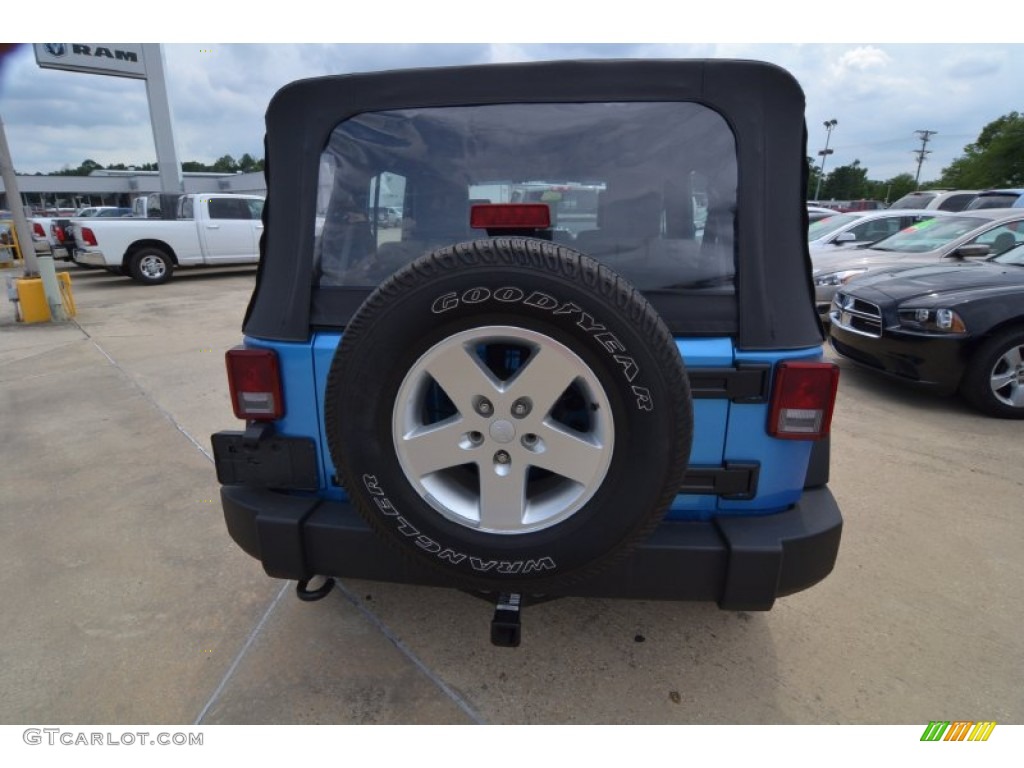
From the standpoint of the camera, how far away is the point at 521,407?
5.10 ft

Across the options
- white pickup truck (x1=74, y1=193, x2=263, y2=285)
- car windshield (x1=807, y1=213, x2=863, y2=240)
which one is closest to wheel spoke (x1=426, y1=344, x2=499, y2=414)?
car windshield (x1=807, y1=213, x2=863, y2=240)

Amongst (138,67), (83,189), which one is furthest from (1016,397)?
(83,189)

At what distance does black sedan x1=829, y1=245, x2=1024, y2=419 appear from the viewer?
14.0 feet

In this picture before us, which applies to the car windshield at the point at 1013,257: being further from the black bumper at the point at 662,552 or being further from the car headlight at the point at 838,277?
the black bumper at the point at 662,552

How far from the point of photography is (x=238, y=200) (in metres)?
12.9

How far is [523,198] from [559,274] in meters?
0.52

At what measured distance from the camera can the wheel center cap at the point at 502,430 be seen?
156 centimetres

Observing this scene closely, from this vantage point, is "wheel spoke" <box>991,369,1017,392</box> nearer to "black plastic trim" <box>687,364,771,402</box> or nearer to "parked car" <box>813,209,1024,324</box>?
"parked car" <box>813,209,1024,324</box>

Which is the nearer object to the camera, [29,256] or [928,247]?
[928,247]

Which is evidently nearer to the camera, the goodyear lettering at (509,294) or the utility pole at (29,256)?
the goodyear lettering at (509,294)

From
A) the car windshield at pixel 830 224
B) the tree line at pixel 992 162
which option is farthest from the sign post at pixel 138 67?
the tree line at pixel 992 162

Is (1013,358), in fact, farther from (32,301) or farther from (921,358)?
(32,301)

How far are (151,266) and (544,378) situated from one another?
532 inches

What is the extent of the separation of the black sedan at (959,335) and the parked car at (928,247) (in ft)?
4.81
